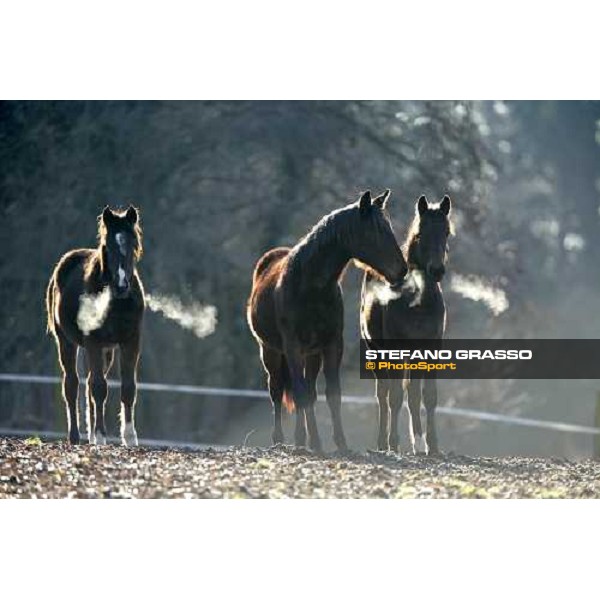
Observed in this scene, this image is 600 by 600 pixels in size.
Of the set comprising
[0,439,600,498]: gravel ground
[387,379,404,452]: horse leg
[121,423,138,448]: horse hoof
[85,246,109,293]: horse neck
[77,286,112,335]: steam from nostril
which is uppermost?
[85,246,109,293]: horse neck

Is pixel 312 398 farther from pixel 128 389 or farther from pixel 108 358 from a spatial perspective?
pixel 108 358

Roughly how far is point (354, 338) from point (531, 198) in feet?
10.5

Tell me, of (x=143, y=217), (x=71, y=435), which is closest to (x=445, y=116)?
(x=143, y=217)

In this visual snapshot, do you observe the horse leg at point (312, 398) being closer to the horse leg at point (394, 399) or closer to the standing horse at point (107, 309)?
the horse leg at point (394, 399)

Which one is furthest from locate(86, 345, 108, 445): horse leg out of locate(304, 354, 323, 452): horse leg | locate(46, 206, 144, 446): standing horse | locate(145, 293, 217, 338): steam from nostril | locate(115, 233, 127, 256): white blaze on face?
locate(145, 293, 217, 338): steam from nostril

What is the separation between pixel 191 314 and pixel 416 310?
4.96m

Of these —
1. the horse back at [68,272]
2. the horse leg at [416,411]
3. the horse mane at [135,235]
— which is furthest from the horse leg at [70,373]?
the horse leg at [416,411]

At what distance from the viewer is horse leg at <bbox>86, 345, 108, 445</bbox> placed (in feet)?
33.5

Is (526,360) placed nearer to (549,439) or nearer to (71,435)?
(71,435)

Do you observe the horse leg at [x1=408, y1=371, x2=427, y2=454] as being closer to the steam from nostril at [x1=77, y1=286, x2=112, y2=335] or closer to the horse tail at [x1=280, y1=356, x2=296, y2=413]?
the horse tail at [x1=280, y1=356, x2=296, y2=413]

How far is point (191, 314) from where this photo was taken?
46.9ft

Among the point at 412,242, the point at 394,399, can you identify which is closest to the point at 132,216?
the point at 412,242

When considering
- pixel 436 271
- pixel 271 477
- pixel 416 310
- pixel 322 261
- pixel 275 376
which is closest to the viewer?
pixel 271 477

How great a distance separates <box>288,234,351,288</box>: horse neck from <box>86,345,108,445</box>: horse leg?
1991 mm
